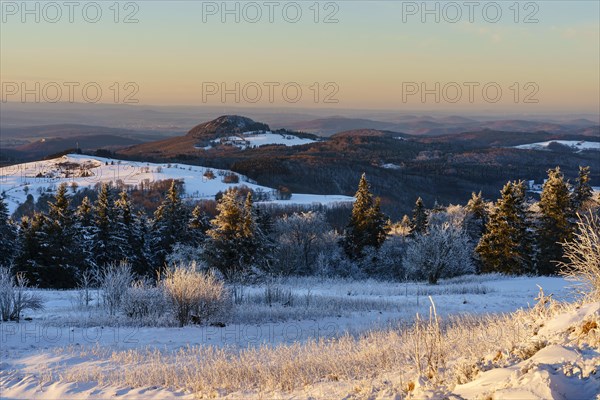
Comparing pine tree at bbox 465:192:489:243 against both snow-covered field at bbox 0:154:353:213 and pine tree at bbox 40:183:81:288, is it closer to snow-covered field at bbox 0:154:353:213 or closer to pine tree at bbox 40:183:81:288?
pine tree at bbox 40:183:81:288

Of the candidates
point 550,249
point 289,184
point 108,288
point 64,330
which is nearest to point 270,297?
point 108,288

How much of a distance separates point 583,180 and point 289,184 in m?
118

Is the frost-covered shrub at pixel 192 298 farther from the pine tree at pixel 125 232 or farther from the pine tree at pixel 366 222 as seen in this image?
the pine tree at pixel 366 222

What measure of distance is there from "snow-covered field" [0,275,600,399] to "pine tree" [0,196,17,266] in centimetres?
1730

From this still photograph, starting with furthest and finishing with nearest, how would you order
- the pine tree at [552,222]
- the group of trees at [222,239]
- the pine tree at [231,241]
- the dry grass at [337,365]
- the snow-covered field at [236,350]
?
the pine tree at [552,222] < the group of trees at [222,239] < the pine tree at [231,241] < the snow-covered field at [236,350] < the dry grass at [337,365]

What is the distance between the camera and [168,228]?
39.0 metres

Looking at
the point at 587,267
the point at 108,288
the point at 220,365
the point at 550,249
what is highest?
the point at 587,267

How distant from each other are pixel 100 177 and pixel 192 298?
125 meters

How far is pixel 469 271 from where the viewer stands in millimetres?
40031

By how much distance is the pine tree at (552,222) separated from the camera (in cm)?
3556

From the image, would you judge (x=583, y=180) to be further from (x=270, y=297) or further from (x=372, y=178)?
(x=372, y=178)

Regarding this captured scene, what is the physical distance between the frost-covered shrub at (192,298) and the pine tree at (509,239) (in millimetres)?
25400

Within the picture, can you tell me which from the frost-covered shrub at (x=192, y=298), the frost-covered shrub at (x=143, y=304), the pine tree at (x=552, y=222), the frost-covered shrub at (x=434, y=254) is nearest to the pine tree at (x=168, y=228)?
the frost-covered shrub at (x=434, y=254)

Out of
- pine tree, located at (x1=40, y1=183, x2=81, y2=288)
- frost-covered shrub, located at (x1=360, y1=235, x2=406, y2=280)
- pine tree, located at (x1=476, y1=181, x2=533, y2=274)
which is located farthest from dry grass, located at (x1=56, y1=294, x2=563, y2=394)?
frost-covered shrub, located at (x1=360, y1=235, x2=406, y2=280)
